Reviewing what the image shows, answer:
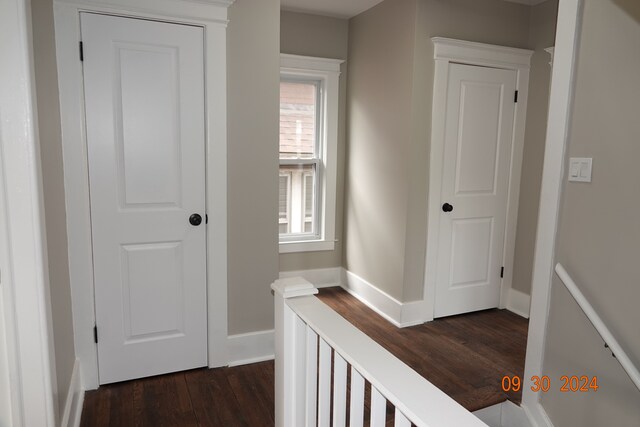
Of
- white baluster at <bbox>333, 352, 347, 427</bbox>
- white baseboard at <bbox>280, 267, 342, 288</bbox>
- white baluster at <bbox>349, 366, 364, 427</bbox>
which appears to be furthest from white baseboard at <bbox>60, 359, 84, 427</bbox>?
white baseboard at <bbox>280, 267, 342, 288</bbox>

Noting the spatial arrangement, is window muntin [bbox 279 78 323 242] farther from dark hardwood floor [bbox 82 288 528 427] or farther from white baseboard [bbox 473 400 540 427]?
white baseboard [bbox 473 400 540 427]

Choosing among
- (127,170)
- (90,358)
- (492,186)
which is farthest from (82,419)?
(492,186)

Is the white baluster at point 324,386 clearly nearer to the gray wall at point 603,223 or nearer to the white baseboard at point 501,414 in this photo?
the gray wall at point 603,223

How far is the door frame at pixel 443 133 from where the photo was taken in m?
3.23

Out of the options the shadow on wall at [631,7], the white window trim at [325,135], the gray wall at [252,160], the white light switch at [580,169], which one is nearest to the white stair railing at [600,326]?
the white light switch at [580,169]

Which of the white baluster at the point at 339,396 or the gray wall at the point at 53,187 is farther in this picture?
the gray wall at the point at 53,187

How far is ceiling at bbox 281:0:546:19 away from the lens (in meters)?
3.52

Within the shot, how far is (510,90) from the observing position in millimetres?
3512

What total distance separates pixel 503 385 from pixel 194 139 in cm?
226

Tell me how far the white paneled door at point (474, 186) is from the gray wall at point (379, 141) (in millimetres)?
349

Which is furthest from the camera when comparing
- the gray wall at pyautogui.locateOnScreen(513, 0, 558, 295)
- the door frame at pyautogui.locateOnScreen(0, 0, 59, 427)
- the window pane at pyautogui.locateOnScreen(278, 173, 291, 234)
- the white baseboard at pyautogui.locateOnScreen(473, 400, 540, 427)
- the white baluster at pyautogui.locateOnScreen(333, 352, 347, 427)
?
the window pane at pyautogui.locateOnScreen(278, 173, 291, 234)

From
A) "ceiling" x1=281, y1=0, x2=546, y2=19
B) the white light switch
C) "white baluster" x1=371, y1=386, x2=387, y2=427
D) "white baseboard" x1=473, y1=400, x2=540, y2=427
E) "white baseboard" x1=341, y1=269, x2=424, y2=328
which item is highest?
"ceiling" x1=281, y1=0, x2=546, y2=19

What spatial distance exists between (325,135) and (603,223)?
8.71 ft

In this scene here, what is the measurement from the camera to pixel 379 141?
11.9 ft
